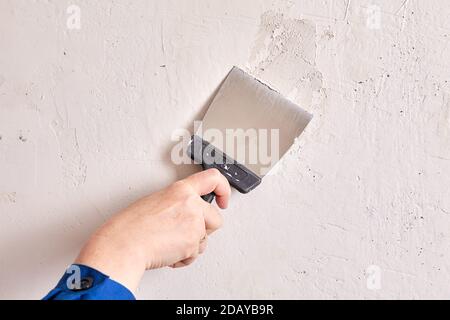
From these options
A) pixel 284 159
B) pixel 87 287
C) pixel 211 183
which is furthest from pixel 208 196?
pixel 87 287

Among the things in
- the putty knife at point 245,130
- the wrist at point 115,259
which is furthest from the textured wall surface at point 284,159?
the wrist at point 115,259

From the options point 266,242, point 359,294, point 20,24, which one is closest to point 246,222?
point 266,242

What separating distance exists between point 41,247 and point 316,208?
1.84 feet

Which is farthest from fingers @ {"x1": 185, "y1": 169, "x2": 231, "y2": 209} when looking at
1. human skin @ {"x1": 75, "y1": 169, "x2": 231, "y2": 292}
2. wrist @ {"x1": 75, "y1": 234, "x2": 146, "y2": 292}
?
wrist @ {"x1": 75, "y1": 234, "x2": 146, "y2": 292}

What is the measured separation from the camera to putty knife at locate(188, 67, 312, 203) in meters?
0.86

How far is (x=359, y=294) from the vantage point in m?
0.94

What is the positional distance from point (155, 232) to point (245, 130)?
0.87ft

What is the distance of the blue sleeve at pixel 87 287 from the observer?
2.05ft

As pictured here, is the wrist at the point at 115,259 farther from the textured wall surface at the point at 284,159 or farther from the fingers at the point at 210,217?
the textured wall surface at the point at 284,159

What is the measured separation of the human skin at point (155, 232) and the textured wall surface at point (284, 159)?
0.14 metres

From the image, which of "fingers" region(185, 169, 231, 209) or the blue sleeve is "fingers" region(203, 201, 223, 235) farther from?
the blue sleeve

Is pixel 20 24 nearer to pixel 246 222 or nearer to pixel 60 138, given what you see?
pixel 60 138

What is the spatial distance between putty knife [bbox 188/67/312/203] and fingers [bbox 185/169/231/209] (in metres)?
0.03

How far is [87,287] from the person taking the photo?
632 millimetres
